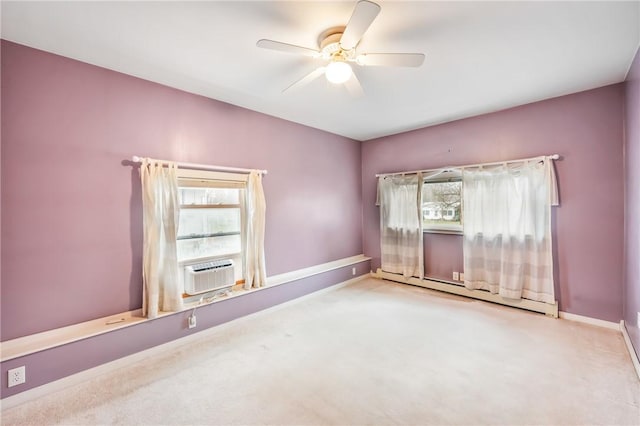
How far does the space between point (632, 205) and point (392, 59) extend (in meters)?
2.59

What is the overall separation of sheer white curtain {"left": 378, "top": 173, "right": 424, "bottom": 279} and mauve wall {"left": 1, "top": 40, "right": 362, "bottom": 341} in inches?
104

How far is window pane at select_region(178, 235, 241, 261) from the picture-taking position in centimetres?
292

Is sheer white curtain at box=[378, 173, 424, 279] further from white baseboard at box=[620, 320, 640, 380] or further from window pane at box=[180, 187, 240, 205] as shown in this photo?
window pane at box=[180, 187, 240, 205]

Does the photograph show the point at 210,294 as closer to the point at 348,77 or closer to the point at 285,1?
the point at 348,77

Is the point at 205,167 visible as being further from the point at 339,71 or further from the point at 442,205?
the point at 442,205

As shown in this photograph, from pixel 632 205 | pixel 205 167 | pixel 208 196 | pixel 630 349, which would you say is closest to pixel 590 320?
pixel 630 349

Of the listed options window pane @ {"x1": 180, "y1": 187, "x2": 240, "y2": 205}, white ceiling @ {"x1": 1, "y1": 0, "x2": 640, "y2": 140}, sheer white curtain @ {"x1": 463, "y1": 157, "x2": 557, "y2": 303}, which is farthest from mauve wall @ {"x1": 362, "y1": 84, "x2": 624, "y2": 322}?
window pane @ {"x1": 180, "y1": 187, "x2": 240, "y2": 205}

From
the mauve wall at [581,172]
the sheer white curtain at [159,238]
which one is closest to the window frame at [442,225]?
the mauve wall at [581,172]

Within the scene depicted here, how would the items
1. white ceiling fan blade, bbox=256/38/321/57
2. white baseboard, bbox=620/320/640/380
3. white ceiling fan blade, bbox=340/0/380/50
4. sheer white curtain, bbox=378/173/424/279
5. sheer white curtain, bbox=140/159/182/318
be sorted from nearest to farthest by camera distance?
white ceiling fan blade, bbox=340/0/380/50, white ceiling fan blade, bbox=256/38/321/57, white baseboard, bbox=620/320/640/380, sheer white curtain, bbox=140/159/182/318, sheer white curtain, bbox=378/173/424/279

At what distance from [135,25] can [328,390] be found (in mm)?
2944

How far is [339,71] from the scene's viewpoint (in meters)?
1.96

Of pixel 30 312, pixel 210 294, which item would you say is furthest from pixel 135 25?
pixel 210 294

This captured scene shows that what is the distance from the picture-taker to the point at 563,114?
10.1 feet

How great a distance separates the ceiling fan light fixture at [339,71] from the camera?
76.5 inches
